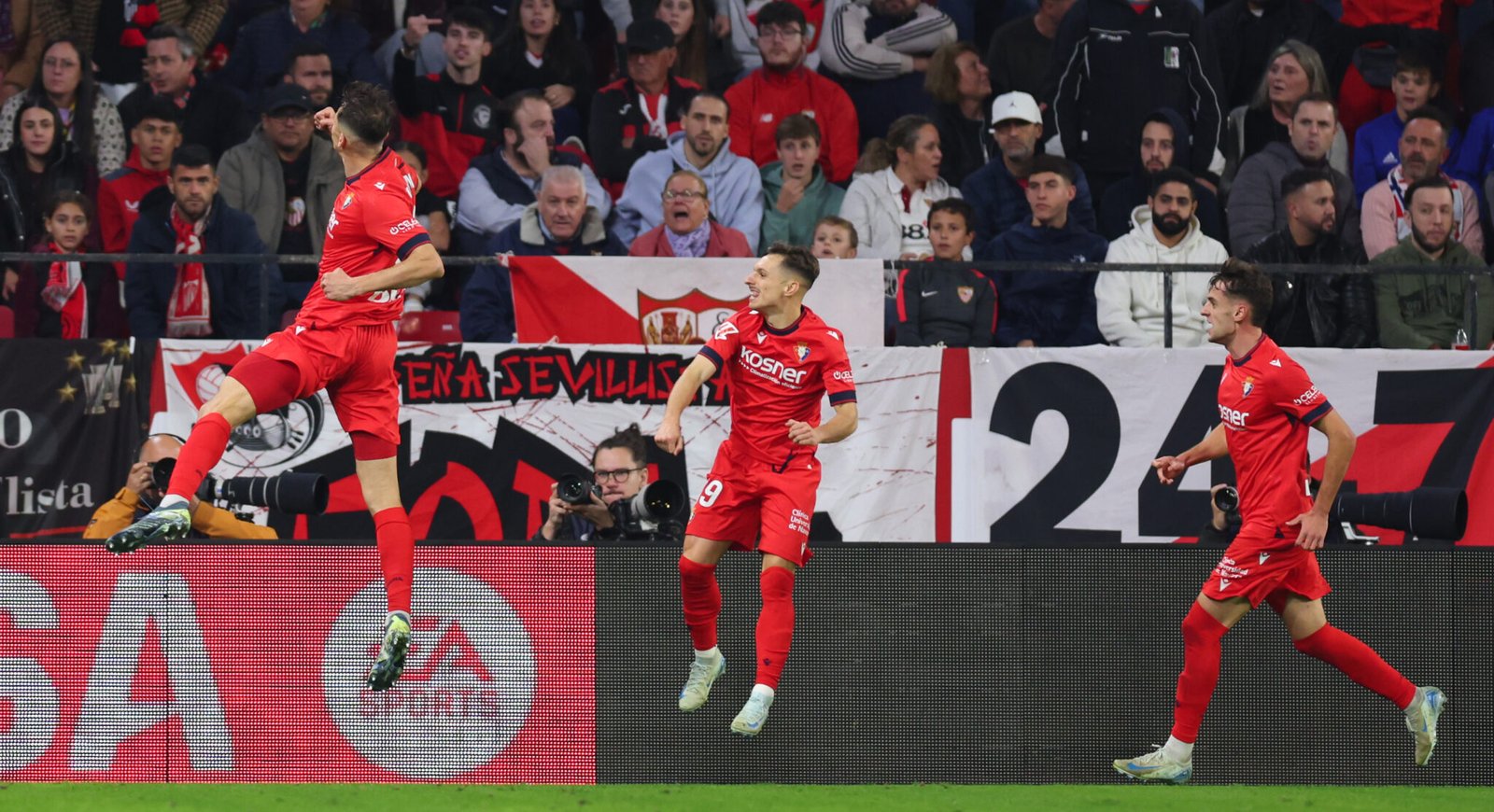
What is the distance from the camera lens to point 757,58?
14.1m

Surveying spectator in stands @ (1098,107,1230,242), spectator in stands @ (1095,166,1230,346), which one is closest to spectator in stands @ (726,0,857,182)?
spectator in stands @ (1098,107,1230,242)

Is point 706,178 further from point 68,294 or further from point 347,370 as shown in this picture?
point 347,370

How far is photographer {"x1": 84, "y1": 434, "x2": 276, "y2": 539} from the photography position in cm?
956

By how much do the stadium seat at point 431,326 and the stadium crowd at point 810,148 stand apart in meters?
0.20

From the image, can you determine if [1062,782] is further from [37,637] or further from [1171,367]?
[37,637]

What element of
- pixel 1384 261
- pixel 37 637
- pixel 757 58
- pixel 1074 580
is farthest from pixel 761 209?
pixel 37 637

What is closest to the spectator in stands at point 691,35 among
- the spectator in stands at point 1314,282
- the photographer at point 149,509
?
the spectator in stands at point 1314,282

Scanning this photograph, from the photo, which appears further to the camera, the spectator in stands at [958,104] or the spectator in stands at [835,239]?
the spectator in stands at [958,104]

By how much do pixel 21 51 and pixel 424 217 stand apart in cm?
318

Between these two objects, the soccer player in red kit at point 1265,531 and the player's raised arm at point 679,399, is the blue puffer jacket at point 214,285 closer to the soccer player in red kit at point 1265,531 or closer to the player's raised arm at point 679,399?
the player's raised arm at point 679,399

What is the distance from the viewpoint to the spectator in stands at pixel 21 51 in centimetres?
1323

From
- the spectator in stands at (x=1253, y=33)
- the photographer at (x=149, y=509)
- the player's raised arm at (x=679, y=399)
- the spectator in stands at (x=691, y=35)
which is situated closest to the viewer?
the player's raised arm at (x=679, y=399)

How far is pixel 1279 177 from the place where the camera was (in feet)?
42.2

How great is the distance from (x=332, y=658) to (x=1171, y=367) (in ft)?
17.9
